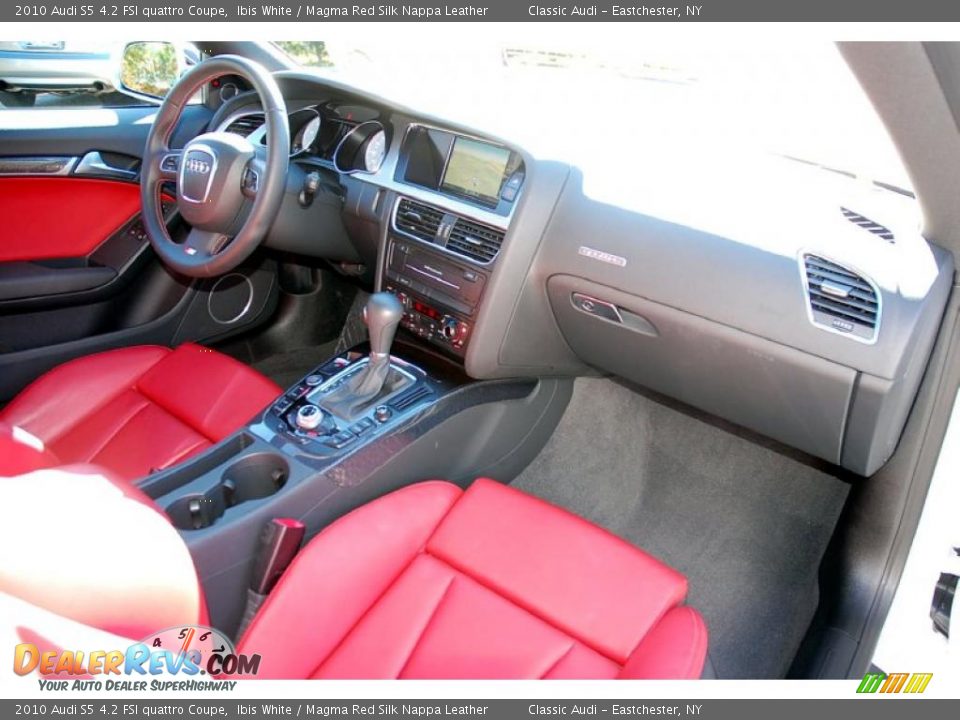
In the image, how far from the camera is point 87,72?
269 centimetres

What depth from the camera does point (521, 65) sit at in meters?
1.85

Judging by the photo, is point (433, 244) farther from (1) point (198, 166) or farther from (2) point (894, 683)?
(2) point (894, 683)

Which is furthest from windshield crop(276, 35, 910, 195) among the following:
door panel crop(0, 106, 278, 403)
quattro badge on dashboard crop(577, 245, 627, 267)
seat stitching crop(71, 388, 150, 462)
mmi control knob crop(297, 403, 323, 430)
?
seat stitching crop(71, 388, 150, 462)

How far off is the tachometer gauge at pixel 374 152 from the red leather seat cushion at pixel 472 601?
97 centimetres

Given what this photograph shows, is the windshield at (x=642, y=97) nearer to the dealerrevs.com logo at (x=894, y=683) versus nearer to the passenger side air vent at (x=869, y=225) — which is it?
the passenger side air vent at (x=869, y=225)

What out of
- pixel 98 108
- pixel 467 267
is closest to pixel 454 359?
pixel 467 267

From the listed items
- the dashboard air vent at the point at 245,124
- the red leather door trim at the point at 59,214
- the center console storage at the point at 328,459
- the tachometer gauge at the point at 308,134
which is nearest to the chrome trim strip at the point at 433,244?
the center console storage at the point at 328,459

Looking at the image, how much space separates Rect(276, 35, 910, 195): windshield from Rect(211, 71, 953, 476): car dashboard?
0.06 metres

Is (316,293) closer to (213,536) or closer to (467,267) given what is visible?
(467,267)

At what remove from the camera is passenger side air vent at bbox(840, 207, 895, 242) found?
4.60 feet

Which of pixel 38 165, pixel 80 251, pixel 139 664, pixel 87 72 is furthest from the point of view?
pixel 87 72

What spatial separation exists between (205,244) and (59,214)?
3.05 ft

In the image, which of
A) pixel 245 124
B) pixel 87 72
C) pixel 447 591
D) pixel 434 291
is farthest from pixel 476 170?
pixel 87 72

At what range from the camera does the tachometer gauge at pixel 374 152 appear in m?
2.06
